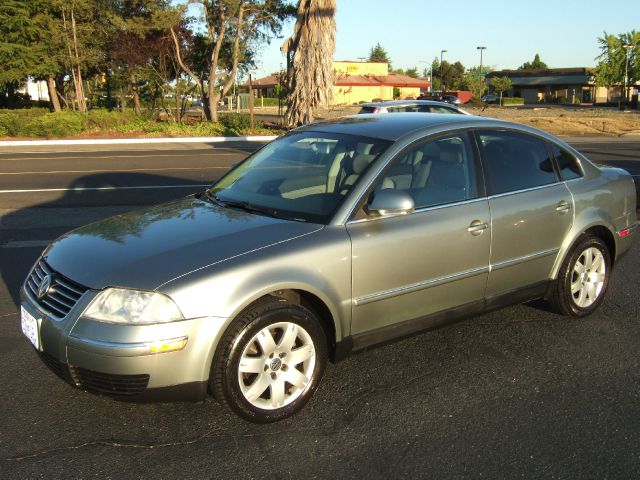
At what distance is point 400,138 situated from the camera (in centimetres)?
405

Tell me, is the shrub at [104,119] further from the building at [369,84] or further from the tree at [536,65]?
the tree at [536,65]

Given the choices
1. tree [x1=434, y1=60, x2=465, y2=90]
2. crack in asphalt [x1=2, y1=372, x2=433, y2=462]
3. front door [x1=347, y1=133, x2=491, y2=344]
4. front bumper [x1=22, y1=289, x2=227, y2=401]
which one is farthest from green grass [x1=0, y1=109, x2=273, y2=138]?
tree [x1=434, y1=60, x2=465, y2=90]

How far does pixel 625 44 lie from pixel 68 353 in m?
76.6

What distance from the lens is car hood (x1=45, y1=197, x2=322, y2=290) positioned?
3193 millimetres

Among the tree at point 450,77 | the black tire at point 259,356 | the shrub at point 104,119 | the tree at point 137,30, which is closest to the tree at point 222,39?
the tree at point 137,30

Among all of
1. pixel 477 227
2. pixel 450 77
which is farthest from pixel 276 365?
pixel 450 77

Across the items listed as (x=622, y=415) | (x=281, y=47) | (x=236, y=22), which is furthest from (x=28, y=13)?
(x=622, y=415)

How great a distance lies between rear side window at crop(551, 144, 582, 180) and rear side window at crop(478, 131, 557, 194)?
0.10 m

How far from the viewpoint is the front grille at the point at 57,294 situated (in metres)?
3.25

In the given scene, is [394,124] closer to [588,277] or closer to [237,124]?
[588,277]

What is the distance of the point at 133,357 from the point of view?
3.01 m

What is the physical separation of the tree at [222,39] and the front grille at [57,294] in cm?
3047

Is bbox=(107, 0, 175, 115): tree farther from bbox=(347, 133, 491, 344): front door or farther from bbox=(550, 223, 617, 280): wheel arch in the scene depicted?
bbox=(347, 133, 491, 344): front door

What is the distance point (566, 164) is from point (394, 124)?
153 centimetres
